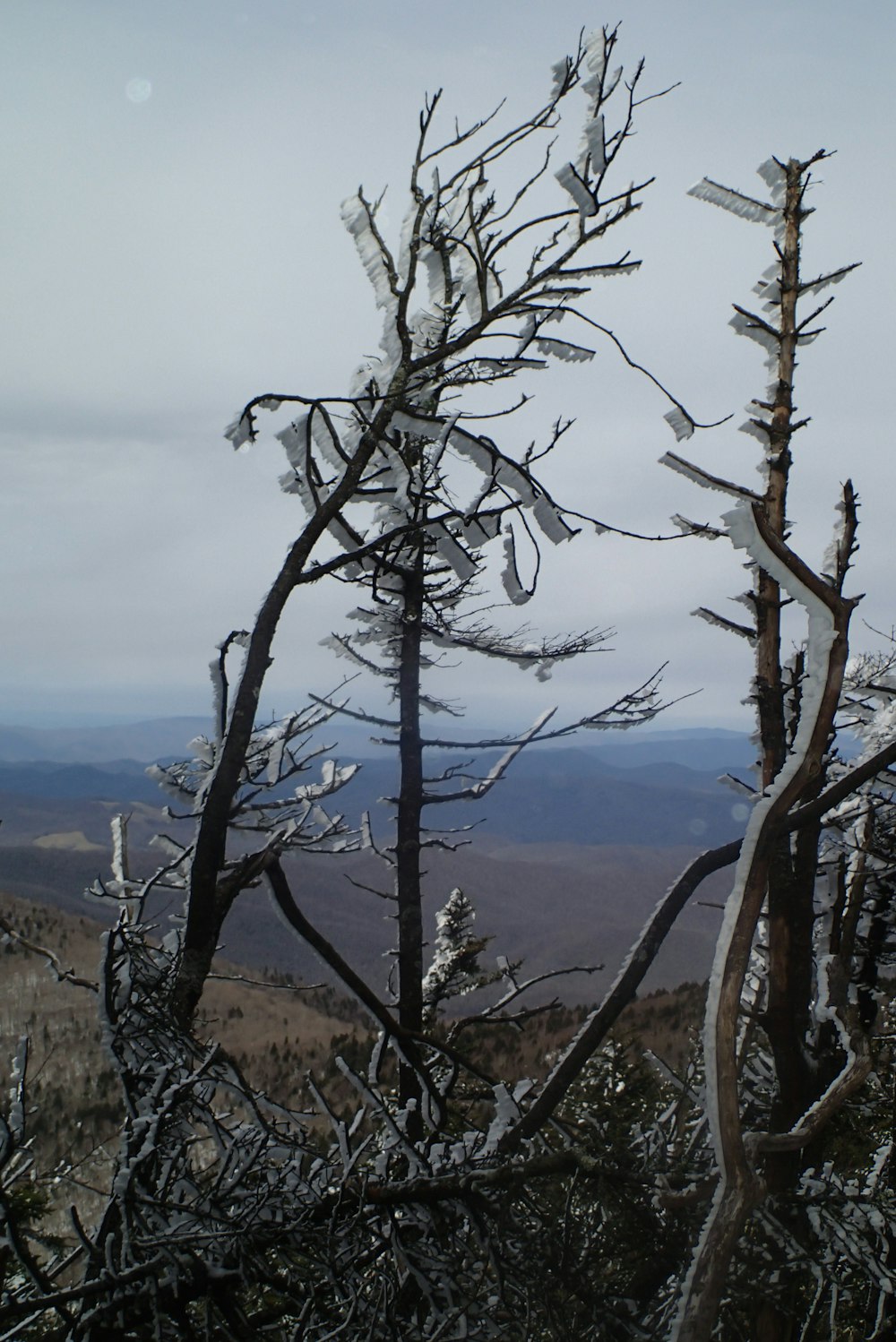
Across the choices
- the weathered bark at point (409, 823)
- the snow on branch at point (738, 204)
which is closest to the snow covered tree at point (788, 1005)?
the weathered bark at point (409, 823)

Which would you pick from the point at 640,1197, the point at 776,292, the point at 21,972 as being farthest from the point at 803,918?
the point at 21,972

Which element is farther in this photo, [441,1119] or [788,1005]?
[788,1005]

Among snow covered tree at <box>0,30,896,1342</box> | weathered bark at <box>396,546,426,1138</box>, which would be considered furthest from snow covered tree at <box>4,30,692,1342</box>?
weathered bark at <box>396,546,426,1138</box>

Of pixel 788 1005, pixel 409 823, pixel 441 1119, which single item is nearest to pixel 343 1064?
pixel 441 1119

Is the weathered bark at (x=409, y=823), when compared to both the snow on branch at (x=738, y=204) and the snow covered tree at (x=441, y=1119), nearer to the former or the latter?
the snow on branch at (x=738, y=204)

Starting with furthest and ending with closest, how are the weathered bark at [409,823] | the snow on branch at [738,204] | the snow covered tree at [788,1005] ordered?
the weathered bark at [409,823] < the snow on branch at [738,204] < the snow covered tree at [788,1005]

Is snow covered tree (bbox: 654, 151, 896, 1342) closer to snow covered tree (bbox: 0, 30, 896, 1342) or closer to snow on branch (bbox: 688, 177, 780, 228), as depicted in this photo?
snow covered tree (bbox: 0, 30, 896, 1342)

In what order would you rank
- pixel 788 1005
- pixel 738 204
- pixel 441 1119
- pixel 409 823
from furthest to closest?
1. pixel 409 823
2. pixel 738 204
3. pixel 788 1005
4. pixel 441 1119

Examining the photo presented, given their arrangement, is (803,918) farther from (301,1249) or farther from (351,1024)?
(351,1024)

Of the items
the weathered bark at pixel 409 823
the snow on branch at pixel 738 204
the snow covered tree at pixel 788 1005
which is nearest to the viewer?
the snow covered tree at pixel 788 1005

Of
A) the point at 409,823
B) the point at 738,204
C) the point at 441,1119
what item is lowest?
the point at 409,823

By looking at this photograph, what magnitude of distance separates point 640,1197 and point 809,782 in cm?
96

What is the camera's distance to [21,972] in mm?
55844

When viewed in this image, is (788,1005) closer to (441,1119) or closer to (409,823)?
(441,1119)
